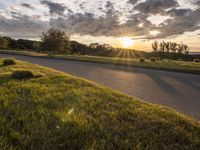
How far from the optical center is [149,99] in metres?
7.45

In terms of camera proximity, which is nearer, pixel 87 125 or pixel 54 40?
pixel 87 125

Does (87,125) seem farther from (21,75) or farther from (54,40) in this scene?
(54,40)

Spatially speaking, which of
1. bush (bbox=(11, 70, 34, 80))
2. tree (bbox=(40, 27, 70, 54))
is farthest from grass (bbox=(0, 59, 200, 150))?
tree (bbox=(40, 27, 70, 54))

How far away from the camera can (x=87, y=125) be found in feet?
12.7

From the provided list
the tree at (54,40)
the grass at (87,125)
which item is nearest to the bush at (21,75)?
the grass at (87,125)

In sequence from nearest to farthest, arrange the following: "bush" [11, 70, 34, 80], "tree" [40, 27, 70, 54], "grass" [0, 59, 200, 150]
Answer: "grass" [0, 59, 200, 150] → "bush" [11, 70, 34, 80] → "tree" [40, 27, 70, 54]

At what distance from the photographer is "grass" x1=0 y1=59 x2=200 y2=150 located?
129 inches

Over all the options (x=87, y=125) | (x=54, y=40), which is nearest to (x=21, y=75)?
(x=87, y=125)

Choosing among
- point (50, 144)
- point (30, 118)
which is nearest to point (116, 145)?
point (50, 144)

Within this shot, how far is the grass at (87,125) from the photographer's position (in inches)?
129

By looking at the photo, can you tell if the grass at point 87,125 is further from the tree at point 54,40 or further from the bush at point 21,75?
the tree at point 54,40

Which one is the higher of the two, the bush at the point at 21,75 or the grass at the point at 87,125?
the bush at the point at 21,75

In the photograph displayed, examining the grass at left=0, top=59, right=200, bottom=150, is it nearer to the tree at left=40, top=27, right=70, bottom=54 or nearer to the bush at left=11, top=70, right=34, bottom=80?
the bush at left=11, top=70, right=34, bottom=80

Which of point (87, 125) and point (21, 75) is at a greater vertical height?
point (21, 75)
